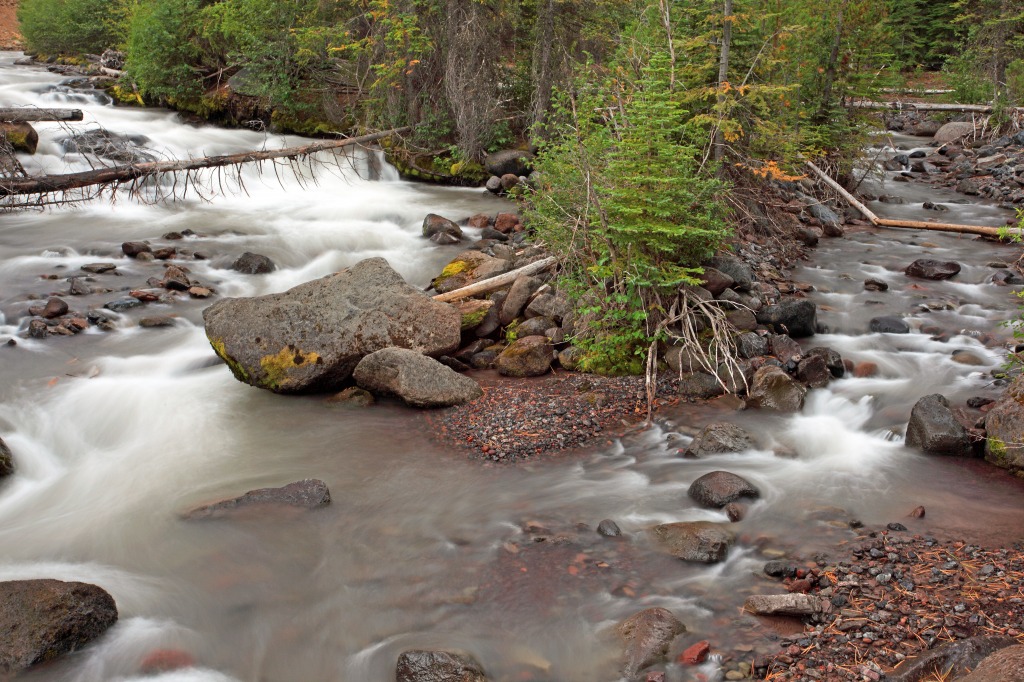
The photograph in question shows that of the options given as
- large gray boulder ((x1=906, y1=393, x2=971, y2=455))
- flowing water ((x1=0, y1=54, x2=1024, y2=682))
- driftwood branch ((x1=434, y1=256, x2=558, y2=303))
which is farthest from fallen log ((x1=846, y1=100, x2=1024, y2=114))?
large gray boulder ((x1=906, y1=393, x2=971, y2=455))

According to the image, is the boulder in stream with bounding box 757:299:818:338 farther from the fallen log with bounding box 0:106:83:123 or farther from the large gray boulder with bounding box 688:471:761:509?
the fallen log with bounding box 0:106:83:123

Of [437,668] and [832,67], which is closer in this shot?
[437,668]

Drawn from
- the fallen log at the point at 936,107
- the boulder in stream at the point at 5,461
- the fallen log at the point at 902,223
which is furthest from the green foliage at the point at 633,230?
the fallen log at the point at 936,107

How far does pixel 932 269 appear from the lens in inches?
457

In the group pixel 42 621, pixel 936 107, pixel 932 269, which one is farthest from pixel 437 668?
pixel 936 107

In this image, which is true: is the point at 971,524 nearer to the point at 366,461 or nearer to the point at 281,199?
the point at 366,461

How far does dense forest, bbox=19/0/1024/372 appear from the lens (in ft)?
27.8

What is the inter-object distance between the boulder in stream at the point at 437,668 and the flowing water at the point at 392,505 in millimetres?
183

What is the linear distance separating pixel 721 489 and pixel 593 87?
734 cm

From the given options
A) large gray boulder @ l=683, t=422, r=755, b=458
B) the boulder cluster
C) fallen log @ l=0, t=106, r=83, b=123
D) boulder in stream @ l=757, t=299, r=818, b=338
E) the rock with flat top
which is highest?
fallen log @ l=0, t=106, r=83, b=123

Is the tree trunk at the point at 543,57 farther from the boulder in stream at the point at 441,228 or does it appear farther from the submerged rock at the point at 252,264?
the submerged rock at the point at 252,264

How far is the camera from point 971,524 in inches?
229

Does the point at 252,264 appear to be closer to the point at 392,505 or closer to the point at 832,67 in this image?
the point at 392,505

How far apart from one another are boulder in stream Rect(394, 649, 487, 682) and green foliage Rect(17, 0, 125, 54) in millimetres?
28347
